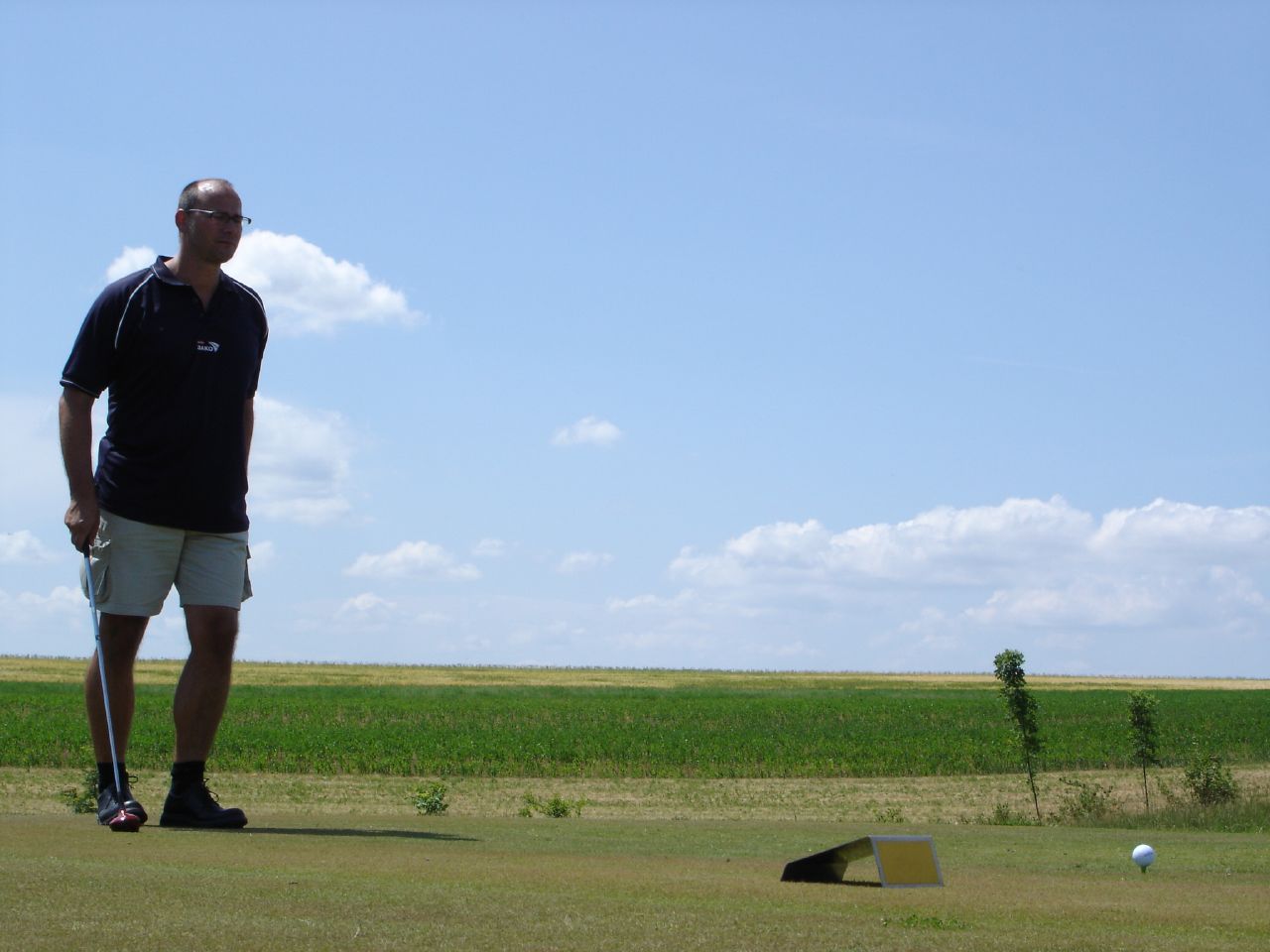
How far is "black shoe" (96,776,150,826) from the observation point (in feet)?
18.2

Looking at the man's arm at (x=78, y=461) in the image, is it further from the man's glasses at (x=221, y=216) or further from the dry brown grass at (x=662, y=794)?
the dry brown grass at (x=662, y=794)

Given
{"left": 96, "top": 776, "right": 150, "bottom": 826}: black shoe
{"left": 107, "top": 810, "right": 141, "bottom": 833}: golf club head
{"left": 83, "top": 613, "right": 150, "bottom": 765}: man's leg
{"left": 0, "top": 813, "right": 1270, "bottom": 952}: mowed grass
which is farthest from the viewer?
{"left": 83, "top": 613, "right": 150, "bottom": 765}: man's leg

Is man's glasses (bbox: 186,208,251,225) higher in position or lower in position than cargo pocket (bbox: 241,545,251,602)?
higher

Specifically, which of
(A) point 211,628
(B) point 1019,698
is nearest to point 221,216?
(A) point 211,628

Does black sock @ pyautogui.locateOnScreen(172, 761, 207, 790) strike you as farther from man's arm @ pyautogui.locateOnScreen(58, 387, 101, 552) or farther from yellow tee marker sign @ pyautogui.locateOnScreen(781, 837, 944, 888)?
yellow tee marker sign @ pyautogui.locateOnScreen(781, 837, 944, 888)

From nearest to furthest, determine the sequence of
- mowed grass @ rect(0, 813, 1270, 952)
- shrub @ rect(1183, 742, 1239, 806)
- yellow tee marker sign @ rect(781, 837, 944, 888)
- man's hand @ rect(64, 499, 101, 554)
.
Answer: mowed grass @ rect(0, 813, 1270, 952) < yellow tee marker sign @ rect(781, 837, 944, 888) < man's hand @ rect(64, 499, 101, 554) < shrub @ rect(1183, 742, 1239, 806)

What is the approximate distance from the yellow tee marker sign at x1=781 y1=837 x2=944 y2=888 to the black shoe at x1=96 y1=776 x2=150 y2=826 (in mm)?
2483

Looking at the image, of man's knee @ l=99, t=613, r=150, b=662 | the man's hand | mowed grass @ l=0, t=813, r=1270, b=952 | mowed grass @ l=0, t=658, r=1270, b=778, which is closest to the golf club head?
mowed grass @ l=0, t=813, r=1270, b=952

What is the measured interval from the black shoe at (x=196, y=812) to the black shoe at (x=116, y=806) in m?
0.21

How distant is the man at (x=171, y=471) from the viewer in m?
5.78

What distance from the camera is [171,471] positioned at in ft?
19.1

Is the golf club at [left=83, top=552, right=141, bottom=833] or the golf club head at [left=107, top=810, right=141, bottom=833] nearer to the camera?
the golf club head at [left=107, top=810, right=141, bottom=833]

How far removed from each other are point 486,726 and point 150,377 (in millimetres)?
39314

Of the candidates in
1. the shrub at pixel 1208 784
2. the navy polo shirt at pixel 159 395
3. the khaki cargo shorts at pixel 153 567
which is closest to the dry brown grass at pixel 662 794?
the shrub at pixel 1208 784
